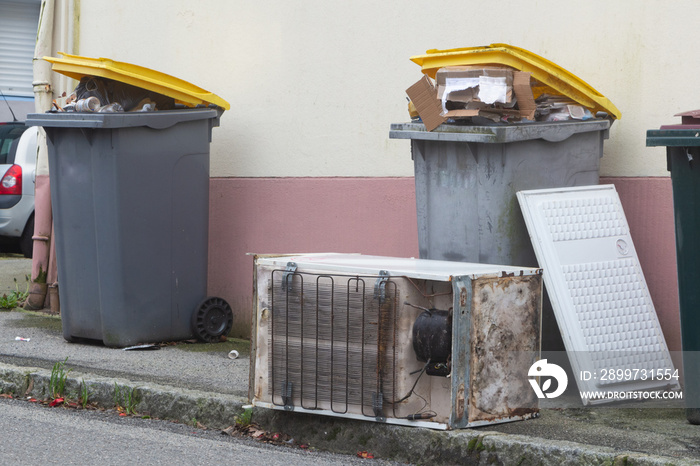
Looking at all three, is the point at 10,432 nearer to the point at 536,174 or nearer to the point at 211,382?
the point at 211,382

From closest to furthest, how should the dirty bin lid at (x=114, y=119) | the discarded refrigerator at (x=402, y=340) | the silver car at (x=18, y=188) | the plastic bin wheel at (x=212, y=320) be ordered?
the discarded refrigerator at (x=402, y=340), the dirty bin lid at (x=114, y=119), the plastic bin wheel at (x=212, y=320), the silver car at (x=18, y=188)

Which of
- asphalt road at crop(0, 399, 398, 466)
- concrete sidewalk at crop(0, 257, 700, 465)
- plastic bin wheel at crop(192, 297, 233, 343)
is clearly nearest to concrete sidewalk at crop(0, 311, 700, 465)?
concrete sidewalk at crop(0, 257, 700, 465)

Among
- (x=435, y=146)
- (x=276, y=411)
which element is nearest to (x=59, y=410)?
(x=276, y=411)

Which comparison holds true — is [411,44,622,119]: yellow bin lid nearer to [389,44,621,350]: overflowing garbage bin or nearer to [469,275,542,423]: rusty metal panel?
[389,44,621,350]: overflowing garbage bin

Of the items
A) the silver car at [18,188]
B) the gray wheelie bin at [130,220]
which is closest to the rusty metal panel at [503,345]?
the gray wheelie bin at [130,220]

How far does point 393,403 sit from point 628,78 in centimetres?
239

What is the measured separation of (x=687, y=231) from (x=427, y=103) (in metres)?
1.51

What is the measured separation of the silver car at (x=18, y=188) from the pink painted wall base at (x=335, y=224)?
14.1 ft

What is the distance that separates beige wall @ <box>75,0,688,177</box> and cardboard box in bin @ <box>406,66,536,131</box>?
2.54 ft

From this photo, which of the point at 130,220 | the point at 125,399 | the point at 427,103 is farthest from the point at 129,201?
the point at 427,103

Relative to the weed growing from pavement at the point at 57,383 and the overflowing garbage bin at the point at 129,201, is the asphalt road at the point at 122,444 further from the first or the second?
the overflowing garbage bin at the point at 129,201

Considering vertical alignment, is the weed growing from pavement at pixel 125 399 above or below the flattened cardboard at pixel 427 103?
below

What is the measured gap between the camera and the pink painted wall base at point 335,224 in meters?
5.56

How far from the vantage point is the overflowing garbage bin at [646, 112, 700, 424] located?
4.52 metres
